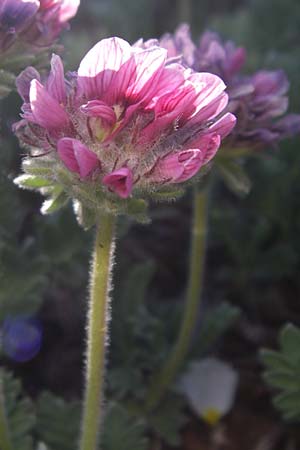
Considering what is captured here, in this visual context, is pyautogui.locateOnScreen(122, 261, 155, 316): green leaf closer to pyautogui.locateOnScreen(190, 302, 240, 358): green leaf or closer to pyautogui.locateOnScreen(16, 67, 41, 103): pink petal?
→ pyautogui.locateOnScreen(190, 302, 240, 358): green leaf

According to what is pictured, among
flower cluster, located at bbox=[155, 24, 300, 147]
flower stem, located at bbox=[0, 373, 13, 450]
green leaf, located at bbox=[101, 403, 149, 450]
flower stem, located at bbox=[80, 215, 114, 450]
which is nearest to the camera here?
flower stem, located at bbox=[80, 215, 114, 450]

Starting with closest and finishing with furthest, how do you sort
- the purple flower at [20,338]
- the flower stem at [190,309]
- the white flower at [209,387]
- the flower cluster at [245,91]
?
the flower cluster at [245,91], the flower stem at [190,309], the purple flower at [20,338], the white flower at [209,387]

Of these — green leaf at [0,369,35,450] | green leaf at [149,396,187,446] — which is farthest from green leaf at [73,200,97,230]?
green leaf at [149,396,187,446]

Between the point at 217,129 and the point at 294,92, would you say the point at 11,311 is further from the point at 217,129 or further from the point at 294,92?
the point at 294,92

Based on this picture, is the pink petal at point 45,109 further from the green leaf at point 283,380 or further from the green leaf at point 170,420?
the green leaf at point 170,420

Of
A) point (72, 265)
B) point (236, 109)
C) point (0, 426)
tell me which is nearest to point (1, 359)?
point (72, 265)

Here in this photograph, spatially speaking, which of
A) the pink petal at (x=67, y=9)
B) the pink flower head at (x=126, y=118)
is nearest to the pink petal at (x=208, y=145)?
the pink flower head at (x=126, y=118)

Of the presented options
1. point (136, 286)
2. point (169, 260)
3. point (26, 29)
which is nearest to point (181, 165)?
point (26, 29)
